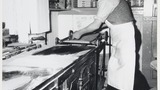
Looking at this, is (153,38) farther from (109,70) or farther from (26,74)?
(26,74)

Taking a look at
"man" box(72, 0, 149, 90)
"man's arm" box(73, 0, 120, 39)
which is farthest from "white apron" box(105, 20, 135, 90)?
"man's arm" box(73, 0, 120, 39)

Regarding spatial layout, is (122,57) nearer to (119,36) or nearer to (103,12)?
(119,36)

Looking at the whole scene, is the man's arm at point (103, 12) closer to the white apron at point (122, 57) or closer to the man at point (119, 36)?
the man at point (119, 36)

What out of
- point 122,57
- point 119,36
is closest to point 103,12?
point 119,36

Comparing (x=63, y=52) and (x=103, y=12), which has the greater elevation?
(x=103, y=12)

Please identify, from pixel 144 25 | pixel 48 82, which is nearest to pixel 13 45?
pixel 48 82

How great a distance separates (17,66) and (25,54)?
381mm

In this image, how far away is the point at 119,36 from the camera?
7.87ft

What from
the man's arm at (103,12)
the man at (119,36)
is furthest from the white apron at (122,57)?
the man's arm at (103,12)

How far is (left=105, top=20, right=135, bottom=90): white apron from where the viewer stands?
2387mm

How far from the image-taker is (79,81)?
1885 mm

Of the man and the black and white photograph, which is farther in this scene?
the man

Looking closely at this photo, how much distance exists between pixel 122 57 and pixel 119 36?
0.73 feet

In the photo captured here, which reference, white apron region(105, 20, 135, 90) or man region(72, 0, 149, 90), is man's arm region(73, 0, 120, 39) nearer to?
man region(72, 0, 149, 90)
